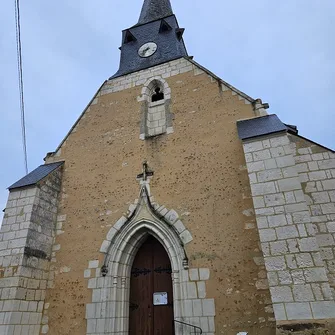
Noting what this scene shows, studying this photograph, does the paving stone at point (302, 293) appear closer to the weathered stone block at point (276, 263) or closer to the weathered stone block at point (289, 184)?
the weathered stone block at point (276, 263)

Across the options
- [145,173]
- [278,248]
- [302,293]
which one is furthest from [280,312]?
[145,173]

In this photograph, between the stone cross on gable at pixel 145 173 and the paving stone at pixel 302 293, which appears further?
the stone cross on gable at pixel 145 173

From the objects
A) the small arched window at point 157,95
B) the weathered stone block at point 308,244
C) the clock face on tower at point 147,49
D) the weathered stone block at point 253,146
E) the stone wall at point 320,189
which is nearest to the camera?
the weathered stone block at point 308,244

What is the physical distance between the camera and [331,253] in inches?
175

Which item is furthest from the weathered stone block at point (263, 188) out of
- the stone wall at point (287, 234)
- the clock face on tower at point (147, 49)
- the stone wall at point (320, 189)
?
the clock face on tower at point (147, 49)

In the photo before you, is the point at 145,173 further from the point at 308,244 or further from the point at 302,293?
the point at 302,293

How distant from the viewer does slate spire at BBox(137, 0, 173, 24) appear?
407 inches

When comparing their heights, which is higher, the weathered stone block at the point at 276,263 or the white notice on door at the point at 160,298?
the weathered stone block at the point at 276,263

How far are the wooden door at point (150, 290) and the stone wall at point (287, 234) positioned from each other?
→ 207cm

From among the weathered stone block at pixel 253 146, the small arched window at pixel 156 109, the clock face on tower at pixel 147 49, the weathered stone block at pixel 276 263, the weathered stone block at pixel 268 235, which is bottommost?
the weathered stone block at pixel 276 263

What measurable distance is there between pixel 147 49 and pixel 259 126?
478 centimetres

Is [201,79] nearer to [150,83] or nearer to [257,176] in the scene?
[150,83]

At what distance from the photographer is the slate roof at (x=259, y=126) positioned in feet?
15.7

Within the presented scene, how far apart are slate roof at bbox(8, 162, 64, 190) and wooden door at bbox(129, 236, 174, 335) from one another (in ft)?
8.38
